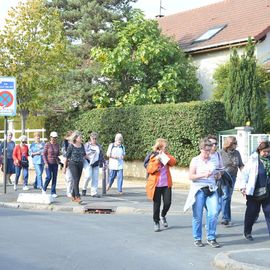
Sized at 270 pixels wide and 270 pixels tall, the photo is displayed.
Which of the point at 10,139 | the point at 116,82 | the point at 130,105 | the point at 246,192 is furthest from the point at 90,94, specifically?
the point at 246,192

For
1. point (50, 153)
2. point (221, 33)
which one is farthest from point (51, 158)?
point (221, 33)

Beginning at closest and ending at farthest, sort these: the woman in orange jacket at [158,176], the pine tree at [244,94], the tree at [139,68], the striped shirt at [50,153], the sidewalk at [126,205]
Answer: the sidewalk at [126,205], the woman in orange jacket at [158,176], the striped shirt at [50,153], the pine tree at [244,94], the tree at [139,68]

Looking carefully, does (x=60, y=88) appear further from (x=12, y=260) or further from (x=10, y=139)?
(x=12, y=260)

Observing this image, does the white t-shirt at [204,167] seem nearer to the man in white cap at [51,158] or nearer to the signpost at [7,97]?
the man in white cap at [51,158]

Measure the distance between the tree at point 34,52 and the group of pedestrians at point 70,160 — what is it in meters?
7.96

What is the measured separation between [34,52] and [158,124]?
8.59m

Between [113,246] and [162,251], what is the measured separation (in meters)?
0.82

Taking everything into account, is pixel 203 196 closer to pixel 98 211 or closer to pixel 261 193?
pixel 261 193

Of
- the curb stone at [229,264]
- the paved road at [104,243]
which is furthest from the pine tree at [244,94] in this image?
the curb stone at [229,264]

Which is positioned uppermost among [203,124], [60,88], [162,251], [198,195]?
[60,88]

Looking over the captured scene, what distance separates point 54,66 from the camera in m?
28.7

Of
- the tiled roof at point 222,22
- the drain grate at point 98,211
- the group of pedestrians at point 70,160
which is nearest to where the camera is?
the drain grate at point 98,211

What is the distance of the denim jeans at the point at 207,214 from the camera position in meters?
9.75

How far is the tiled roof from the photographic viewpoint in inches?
1130
